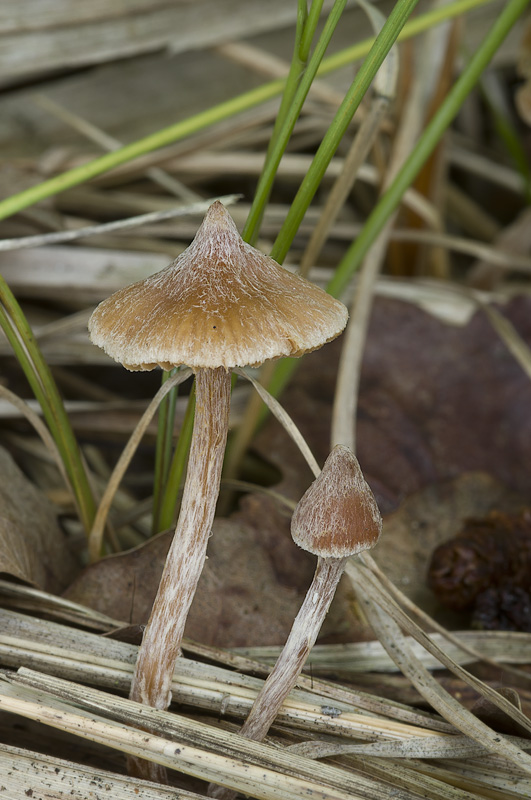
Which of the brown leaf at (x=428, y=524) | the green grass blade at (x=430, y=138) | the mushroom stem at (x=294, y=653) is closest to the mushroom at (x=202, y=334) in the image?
the mushroom stem at (x=294, y=653)

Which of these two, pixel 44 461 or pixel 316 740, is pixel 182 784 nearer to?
pixel 316 740

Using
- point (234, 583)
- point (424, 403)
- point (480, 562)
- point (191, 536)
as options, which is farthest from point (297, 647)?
point (424, 403)

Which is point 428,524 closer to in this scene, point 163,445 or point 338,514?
point 163,445

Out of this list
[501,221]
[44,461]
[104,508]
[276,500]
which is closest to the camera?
[104,508]

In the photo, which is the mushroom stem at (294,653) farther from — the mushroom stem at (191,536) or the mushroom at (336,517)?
the mushroom stem at (191,536)

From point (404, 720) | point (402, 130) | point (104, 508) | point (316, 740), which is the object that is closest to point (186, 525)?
point (104, 508)
